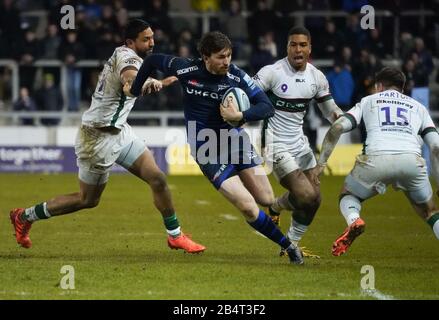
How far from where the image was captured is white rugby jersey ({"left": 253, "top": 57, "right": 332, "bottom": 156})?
1152 centimetres

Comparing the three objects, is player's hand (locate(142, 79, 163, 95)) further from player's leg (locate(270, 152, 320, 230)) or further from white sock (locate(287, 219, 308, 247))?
white sock (locate(287, 219, 308, 247))

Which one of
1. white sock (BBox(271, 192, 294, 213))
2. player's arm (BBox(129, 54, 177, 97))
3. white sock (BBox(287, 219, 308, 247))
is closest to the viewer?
player's arm (BBox(129, 54, 177, 97))

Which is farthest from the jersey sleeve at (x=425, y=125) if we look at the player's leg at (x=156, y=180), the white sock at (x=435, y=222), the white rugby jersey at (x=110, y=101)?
the white rugby jersey at (x=110, y=101)

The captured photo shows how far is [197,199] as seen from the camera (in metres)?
18.2

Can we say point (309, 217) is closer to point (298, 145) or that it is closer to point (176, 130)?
point (298, 145)

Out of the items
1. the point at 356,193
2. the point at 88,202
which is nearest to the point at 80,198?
the point at 88,202

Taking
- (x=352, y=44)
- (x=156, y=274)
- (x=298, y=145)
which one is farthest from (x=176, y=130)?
(x=156, y=274)

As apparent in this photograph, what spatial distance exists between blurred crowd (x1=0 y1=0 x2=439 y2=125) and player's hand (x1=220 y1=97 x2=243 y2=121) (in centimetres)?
1362

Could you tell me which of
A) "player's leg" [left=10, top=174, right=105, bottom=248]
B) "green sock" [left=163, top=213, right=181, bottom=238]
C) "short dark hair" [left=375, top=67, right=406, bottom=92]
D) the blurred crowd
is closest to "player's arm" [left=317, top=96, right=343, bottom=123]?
"short dark hair" [left=375, top=67, right=406, bottom=92]

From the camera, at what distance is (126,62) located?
11008 mm

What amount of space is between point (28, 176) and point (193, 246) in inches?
454

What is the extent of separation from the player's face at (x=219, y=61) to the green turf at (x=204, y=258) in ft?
6.18

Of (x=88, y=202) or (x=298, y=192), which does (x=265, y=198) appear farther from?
(x=88, y=202)

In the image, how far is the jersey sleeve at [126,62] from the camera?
36.0ft
